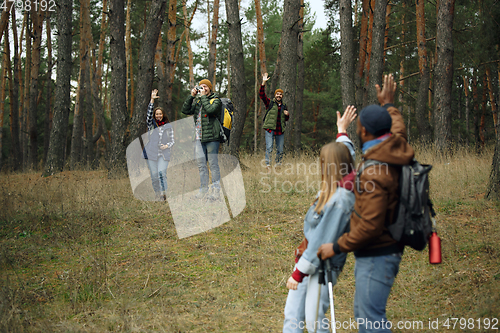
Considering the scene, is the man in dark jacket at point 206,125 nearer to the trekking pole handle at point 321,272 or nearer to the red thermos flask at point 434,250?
the trekking pole handle at point 321,272

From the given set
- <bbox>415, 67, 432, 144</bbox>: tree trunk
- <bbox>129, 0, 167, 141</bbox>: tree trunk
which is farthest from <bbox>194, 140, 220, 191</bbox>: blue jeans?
<bbox>415, 67, 432, 144</bbox>: tree trunk

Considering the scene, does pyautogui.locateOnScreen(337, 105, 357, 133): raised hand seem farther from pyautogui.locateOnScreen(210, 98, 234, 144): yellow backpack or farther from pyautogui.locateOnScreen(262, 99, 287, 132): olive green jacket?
pyautogui.locateOnScreen(262, 99, 287, 132): olive green jacket

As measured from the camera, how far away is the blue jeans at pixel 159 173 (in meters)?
7.73

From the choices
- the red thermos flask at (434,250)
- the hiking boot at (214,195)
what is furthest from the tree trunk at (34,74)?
the red thermos flask at (434,250)

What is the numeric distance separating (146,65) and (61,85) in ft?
14.1

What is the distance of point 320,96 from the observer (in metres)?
27.7

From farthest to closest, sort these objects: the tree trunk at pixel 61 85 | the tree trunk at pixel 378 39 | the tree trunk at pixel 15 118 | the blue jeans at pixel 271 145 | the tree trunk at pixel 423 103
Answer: the tree trunk at pixel 15 118 → the tree trunk at pixel 423 103 → the tree trunk at pixel 378 39 → the tree trunk at pixel 61 85 → the blue jeans at pixel 271 145

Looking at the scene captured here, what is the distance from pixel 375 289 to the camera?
225cm

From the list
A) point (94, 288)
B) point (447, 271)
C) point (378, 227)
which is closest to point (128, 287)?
point (94, 288)

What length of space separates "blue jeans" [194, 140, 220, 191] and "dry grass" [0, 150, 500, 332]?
83 centimetres

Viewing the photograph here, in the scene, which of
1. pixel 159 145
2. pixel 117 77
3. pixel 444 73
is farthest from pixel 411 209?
pixel 444 73

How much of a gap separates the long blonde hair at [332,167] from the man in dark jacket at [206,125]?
4.28 m

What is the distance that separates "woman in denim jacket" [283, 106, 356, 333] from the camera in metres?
2.43

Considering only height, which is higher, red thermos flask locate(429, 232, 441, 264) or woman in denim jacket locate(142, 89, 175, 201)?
woman in denim jacket locate(142, 89, 175, 201)
